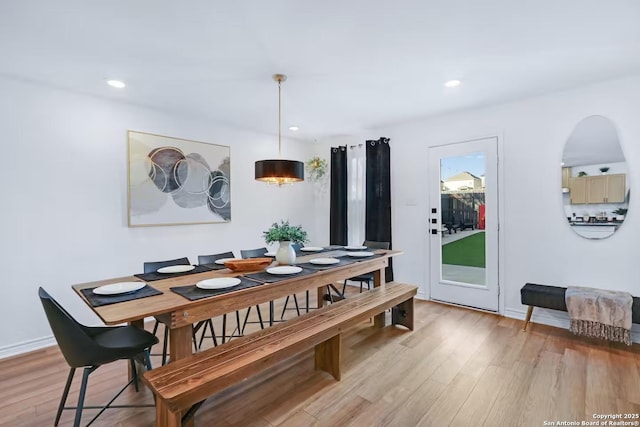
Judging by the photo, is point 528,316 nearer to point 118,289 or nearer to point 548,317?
Result: point 548,317

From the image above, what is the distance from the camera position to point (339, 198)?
5211 millimetres

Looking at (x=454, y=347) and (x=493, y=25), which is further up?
(x=493, y=25)

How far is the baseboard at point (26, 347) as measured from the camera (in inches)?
111

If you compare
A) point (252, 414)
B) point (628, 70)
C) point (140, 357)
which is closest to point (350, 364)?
point (252, 414)

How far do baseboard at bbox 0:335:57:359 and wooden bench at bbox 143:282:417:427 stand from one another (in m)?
2.21

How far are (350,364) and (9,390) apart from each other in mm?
2555

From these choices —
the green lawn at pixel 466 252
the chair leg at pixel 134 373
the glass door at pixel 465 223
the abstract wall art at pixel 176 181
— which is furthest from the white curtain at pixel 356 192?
the chair leg at pixel 134 373

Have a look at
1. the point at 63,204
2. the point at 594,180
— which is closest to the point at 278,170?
the point at 63,204

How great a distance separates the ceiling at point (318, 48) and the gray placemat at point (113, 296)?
1.76 m

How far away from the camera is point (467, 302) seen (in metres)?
3.98

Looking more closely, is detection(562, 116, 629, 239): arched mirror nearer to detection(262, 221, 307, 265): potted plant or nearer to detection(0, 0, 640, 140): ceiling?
detection(0, 0, 640, 140): ceiling

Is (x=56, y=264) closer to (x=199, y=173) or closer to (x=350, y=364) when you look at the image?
(x=199, y=173)

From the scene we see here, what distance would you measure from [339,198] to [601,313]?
11.4 ft

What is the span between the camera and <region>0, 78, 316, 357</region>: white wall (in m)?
2.86
